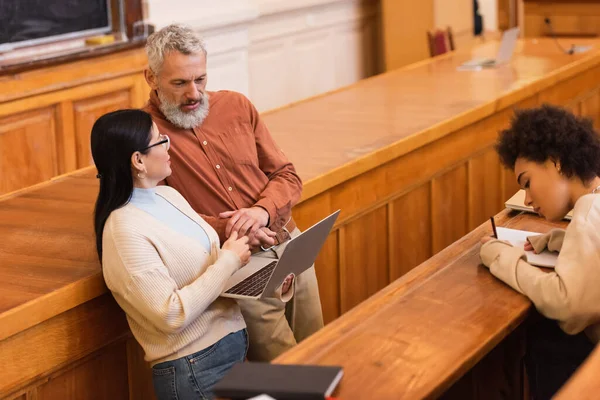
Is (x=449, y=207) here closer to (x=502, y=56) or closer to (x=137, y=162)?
(x=502, y=56)

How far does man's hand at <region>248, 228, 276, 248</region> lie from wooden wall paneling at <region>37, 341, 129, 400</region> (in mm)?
464

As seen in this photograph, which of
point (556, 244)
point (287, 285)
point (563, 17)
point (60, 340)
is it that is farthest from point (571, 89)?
→ point (60, 340)

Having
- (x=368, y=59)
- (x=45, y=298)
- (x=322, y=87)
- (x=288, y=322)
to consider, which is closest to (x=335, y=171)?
(x=288, y=322)

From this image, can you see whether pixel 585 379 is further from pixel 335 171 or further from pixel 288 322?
pixel 335 171

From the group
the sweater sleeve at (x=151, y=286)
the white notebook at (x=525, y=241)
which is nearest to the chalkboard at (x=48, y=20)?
the sweater sleeve at (x=151, y=286)

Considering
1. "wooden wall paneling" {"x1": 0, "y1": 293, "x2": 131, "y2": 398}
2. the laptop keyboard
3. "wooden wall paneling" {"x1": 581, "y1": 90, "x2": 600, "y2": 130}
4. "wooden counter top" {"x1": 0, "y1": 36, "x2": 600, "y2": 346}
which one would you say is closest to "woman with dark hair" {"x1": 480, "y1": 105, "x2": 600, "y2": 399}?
"wooden counter top" {"x1": 0, "y1": 36, "x2": 600, "y2": 346}

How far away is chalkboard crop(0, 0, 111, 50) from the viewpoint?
15.5 ft

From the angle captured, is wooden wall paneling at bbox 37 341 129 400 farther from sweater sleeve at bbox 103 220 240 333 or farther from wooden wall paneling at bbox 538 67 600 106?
wooden wall paneling at bbox 538 67 600 106

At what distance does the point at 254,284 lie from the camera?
2.61 m

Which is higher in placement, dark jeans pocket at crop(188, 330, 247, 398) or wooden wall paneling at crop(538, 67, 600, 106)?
wooden wall paneling at crop(538, 67, 600, 106)

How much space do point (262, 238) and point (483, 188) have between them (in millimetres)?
2230

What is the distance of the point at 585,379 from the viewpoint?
1849 mm

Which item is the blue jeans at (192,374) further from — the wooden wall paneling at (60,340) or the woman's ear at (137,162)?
the woman's ear at (137,162)

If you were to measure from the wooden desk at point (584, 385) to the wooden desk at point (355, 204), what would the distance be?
0.90ft
